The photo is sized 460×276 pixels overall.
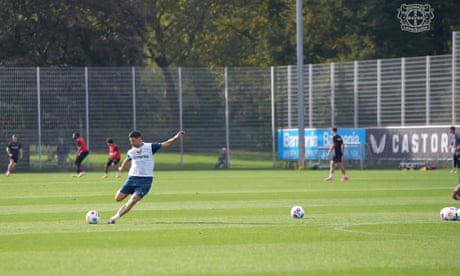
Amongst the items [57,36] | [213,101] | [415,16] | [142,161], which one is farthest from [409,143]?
[142,161]

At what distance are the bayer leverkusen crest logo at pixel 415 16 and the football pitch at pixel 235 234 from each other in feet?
115

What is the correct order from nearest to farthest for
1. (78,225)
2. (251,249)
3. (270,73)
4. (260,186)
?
1. (251,249)
2. (78,225)
3. (260,186)
4. (270,73)

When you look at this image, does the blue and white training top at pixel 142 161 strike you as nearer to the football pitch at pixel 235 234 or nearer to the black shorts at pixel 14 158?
the football pitch at pixel 235 234

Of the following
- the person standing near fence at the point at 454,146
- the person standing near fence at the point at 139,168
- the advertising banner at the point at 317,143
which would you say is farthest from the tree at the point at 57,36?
the person standing near fence at the point at 139,168

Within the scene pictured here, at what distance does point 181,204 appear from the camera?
25.2 m

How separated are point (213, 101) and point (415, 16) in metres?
17.8

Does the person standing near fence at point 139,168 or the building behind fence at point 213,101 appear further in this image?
the building behind fence at point 213,101

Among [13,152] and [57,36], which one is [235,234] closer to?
[13,152]

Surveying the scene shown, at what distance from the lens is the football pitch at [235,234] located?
13109 mm

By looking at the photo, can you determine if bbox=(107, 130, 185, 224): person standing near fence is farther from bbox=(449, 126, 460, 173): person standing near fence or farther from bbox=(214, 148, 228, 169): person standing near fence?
bbox=(214, 148, 228, 169): person standing near fence

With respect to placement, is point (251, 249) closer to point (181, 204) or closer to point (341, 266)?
point (341, 266)

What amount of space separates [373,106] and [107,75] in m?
13.7

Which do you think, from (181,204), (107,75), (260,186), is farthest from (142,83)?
(181,204)

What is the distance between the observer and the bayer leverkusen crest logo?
6394cm
